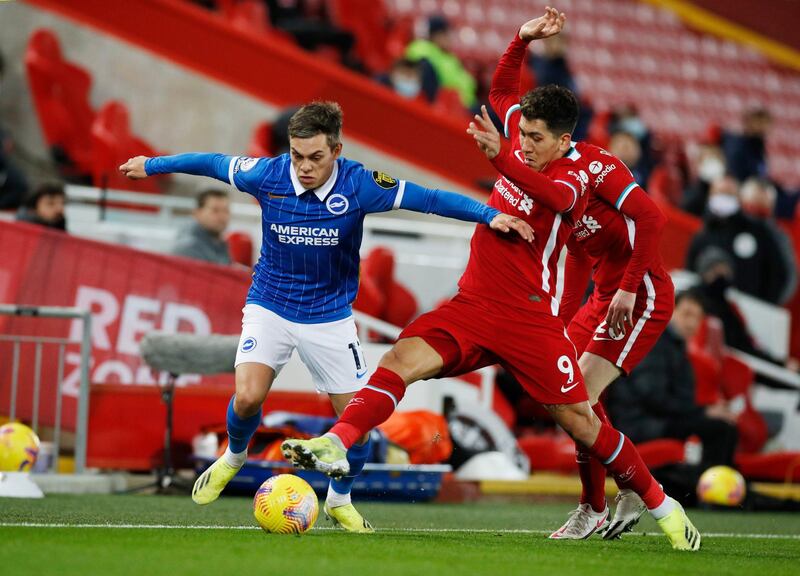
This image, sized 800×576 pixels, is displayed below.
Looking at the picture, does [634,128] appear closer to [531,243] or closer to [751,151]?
[751,151]

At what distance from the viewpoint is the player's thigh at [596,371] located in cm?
750

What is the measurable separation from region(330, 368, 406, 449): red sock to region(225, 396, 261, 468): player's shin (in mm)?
858

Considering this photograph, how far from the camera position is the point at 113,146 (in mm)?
14258

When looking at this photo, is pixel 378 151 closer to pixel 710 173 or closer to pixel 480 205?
pixel 710 173

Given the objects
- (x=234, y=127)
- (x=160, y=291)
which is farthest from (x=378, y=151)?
(x=160, y=291)

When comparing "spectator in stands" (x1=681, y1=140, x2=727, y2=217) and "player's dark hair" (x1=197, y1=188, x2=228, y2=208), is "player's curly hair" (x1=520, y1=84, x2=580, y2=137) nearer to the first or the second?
"player's dark hair" (x1=197, y1=188, x2=228, y2=208)

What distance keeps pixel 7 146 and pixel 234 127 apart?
2898 mm

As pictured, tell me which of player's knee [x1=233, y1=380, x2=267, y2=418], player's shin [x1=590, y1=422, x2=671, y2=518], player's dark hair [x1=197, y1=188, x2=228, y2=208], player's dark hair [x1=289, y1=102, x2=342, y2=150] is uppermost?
player's dark hair [x1=289, y1=102, x2=342, y2=150]

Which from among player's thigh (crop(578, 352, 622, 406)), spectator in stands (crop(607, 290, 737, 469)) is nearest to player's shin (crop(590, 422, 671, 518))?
player's thigh (crop(578, 352, 622, 406))

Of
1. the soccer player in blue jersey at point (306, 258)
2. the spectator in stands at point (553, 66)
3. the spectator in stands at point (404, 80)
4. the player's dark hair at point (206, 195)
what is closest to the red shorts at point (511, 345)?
the soccer player in blue jersey at point (306, 258)

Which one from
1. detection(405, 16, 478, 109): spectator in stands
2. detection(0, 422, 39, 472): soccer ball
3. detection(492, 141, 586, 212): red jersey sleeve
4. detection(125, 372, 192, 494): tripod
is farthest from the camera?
detection(405, 16, 478, 109): spectator in stands

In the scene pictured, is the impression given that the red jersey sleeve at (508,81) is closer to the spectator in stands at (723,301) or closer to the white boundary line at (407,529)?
the white boundary line at (407,529)

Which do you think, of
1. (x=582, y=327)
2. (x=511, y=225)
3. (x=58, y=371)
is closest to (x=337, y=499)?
(x=582, y=327)

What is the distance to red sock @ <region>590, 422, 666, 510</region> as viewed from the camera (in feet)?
22.8
